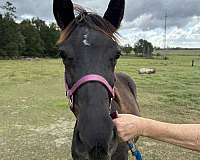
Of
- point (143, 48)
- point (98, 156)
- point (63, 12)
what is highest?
point (63, 12)

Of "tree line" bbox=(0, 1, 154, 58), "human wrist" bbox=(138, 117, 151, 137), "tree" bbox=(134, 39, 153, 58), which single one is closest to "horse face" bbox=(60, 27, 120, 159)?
"human wrist" bbox=(138, 117, 151, 137)

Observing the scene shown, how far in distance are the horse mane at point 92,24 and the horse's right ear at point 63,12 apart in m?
0.09

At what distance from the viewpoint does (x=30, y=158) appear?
6.41 m

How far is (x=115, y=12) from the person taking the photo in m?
2.89

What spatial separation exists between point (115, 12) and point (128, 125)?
1098mm

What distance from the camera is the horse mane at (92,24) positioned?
8.86 feet

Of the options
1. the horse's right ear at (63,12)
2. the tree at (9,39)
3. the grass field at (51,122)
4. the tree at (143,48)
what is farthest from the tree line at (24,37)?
the horse's right ear at (63,12)

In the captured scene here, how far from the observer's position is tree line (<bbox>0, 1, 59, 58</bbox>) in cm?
5750

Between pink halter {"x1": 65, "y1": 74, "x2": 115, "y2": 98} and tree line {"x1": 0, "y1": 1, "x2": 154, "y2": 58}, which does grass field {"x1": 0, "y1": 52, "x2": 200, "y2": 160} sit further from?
tree line {"x1": 0, "y1": 1, "x2": 154, "y2": 58}

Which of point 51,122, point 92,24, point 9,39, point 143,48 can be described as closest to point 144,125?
point 92,24

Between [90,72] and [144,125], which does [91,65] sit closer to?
[90,72]

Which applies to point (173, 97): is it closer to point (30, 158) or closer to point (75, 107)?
point (30, 158)

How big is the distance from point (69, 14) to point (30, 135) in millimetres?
5533

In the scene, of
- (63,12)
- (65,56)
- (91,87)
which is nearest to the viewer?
(91,87)
